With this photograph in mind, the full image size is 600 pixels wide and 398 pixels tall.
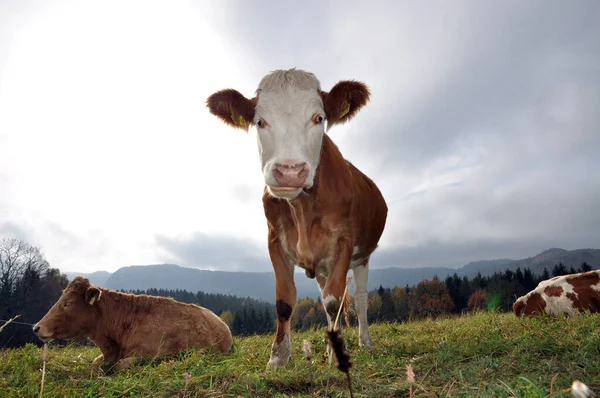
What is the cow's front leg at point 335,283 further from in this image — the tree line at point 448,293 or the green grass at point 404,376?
the tree line at point 448,293

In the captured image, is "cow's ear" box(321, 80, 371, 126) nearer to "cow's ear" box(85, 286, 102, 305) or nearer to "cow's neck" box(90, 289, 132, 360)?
"cow's neck" box(90, 289, 132, 360)

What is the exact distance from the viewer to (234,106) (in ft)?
17.3

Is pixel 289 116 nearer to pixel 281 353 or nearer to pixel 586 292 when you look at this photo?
pixel 281 353

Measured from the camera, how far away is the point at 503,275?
5922 centimetres

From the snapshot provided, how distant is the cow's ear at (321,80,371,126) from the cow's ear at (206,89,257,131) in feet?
3.21

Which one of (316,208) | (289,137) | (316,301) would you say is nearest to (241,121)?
(289,137)

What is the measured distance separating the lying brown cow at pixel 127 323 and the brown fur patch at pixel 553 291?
23.4 ft

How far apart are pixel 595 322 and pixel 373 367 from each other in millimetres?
3588

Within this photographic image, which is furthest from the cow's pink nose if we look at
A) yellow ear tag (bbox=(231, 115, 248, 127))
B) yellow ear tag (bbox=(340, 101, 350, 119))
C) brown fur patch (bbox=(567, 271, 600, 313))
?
brown fur patch (bbox=(567, 271, 600, 313))

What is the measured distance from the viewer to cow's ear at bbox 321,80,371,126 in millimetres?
5262

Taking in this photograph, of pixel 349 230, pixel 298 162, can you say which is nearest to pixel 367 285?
pixel 349 230

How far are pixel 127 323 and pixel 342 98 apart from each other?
15.9 feet

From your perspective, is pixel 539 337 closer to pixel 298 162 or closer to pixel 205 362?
pixel 298 162

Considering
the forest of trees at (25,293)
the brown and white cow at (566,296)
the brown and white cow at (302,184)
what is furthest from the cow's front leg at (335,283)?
the forest of trees at (25,293)
